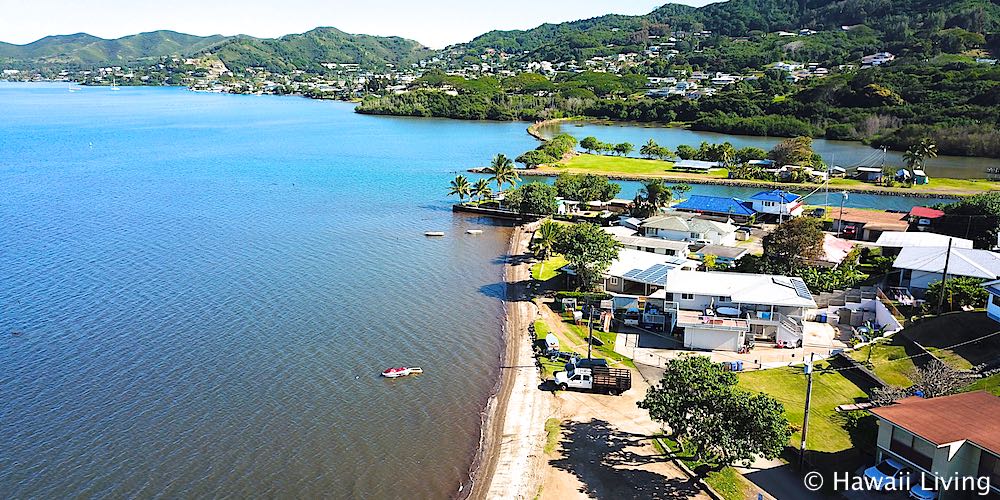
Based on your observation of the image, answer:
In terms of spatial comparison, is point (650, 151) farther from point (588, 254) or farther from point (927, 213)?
point (588, 254)

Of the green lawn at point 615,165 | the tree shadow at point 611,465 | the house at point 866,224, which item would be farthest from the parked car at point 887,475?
the green lawn at point 615,165

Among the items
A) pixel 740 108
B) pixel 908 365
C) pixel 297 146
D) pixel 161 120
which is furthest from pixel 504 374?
pixel 161 120

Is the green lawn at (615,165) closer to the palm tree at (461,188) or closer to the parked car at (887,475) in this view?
the palm tree at (461,188)

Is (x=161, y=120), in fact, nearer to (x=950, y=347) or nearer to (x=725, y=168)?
(x=725, y=168)

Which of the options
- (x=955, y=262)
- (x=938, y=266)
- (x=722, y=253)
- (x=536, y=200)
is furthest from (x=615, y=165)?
(x=938, y=266)

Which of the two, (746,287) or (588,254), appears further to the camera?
(588,254)

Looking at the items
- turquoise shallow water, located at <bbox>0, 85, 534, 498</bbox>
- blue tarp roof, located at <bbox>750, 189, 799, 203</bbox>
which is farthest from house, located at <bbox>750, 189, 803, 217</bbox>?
turquoise shallow water, located at <bbox>0, 85, 534, 498</bbox>

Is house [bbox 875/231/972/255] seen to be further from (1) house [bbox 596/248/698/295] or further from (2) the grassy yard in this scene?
(2) the grassy yard
